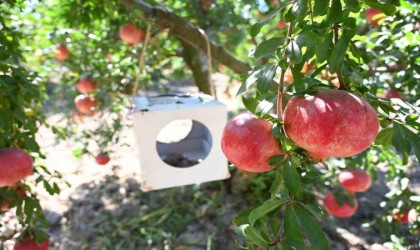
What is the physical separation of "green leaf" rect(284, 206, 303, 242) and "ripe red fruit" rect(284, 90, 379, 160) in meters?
0.12

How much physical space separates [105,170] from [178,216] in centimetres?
118

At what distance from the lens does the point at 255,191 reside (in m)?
2.95

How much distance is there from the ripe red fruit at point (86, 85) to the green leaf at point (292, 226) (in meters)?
2.05

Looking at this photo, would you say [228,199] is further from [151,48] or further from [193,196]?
[151,48]

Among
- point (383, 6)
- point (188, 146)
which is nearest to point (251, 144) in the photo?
point (383, 6)

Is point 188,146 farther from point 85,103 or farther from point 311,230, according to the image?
point 311,230

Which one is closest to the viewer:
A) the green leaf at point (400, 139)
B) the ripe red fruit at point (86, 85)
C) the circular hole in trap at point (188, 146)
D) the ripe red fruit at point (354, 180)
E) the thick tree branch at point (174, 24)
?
the green leaf at point (400, 139)

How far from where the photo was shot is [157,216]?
2936 mm

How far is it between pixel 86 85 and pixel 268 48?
1942 mm

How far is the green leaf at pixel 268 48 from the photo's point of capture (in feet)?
2.44

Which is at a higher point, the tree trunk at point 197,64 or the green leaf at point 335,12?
the tree trunk at point 197,64

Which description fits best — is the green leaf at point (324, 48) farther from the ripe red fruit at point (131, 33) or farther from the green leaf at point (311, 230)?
the ripe red fruit at point (131, 33)

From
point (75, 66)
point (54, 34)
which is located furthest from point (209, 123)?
point (75, 66)

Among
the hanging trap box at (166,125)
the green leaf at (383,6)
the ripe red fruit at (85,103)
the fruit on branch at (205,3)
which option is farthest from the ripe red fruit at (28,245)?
the fruit on branch at (205,3)
